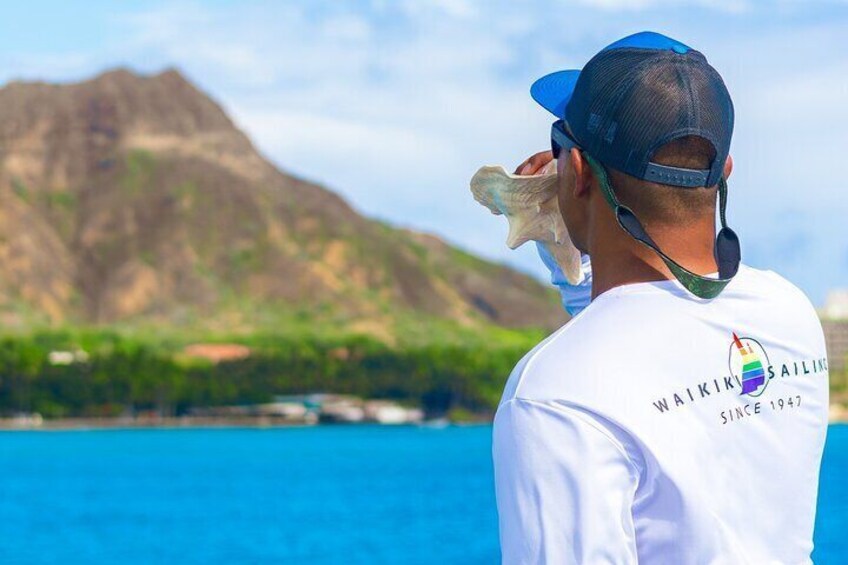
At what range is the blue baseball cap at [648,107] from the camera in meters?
1.94

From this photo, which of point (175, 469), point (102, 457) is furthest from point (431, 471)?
point (102, 457)

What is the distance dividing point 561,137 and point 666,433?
472 mm

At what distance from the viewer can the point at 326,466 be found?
11138cm

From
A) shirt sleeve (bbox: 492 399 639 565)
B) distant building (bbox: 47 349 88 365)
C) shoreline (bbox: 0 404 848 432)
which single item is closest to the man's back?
shirt sleeve (bbox: 492 399 639 565)

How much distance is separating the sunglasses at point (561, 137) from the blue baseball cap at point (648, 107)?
4 centimetres

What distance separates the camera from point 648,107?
1940 mm

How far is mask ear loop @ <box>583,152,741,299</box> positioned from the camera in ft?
6.37

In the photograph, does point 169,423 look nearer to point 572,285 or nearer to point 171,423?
point 171,423

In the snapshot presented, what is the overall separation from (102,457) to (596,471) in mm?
126419

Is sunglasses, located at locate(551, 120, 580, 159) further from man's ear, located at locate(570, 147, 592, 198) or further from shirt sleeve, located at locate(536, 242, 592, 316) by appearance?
shirt sleeve, located at locate(536, 242, 592, 316)

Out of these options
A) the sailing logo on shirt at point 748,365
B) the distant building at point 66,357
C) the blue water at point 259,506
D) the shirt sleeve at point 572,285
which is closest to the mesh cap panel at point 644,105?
the sailing logo on shirt at point 748,365

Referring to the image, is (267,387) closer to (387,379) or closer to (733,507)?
(387,379)

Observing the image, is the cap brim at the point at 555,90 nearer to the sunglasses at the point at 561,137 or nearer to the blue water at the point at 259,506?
the sunglasses at the point at 561,137

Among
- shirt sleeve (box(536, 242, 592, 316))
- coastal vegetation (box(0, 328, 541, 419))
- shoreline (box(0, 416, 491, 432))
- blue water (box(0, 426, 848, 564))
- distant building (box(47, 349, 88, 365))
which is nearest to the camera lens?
shirt sleeve (box(536, 242, 592, 316))
